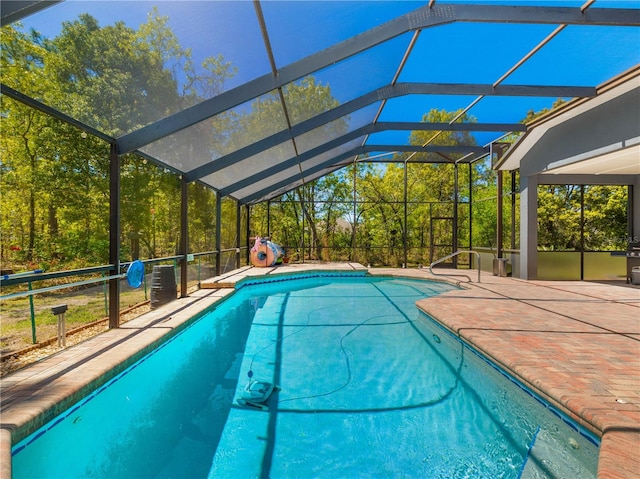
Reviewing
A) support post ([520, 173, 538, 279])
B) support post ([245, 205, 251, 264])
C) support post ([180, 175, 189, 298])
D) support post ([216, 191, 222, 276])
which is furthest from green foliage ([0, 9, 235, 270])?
support post ([520, 173, 538, 279])

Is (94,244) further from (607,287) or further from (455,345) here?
(607,287)

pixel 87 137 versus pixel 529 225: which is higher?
pixel 87 137

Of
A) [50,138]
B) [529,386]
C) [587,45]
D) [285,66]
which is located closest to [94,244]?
[50,138]

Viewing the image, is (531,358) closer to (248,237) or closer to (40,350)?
(40,350)

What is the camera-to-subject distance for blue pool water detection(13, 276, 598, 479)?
7.40ft

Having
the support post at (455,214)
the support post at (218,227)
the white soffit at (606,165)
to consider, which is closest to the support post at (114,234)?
the support post at (218,227)

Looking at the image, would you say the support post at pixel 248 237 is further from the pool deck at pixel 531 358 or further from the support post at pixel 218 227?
the pool deck at pixel 531 358

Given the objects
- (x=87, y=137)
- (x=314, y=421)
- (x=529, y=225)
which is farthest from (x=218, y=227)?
(x=529, y=225)

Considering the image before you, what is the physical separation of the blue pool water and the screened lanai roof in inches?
111

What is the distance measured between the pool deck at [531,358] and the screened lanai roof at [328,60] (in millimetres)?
2408

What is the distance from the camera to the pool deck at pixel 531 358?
217cm

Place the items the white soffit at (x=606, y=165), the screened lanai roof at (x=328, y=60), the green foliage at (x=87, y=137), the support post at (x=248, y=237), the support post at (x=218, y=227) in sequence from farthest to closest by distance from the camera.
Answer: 1. the support post at (x=248, y=237)
2. the support post at (x=218, y=227)
3. the white soffit at (x=606, y=165)
4. the screened lanai roof at (x=328, y=60)
5. the green foliage at (x=87, y=137)

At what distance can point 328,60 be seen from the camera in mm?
4484

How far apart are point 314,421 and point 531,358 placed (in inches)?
86.1
